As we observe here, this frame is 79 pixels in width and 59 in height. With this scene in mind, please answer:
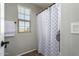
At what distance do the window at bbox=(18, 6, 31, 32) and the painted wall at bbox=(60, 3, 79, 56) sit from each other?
0.48 m

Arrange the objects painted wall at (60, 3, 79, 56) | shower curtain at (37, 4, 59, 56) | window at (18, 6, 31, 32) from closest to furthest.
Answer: painted wall at (60, 3, 79, 56) < window at (18, 6, 31, 32) < shower curtain at (37, 4, 59, 56)

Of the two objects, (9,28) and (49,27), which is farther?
(49,27)

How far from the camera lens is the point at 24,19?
1176mm

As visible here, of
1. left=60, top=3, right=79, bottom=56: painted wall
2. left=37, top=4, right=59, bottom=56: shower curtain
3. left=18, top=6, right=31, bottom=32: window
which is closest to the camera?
left=60, top=3, right=79, bottom=56: painted wall

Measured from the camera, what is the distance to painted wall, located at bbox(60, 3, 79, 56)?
1019mm

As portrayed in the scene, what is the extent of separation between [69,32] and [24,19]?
62cm

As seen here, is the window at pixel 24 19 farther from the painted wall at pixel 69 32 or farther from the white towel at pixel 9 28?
the painted wall at pixel 69 32

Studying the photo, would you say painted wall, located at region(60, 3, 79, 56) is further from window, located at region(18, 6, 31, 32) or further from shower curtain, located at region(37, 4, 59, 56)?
window, located at region(18, 6, 31, 32)

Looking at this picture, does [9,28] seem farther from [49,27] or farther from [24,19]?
[49,27]

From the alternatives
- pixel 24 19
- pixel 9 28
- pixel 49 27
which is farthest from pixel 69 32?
pixel 9 28

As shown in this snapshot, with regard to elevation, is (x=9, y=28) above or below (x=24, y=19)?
below

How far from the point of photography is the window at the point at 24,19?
1.15 m

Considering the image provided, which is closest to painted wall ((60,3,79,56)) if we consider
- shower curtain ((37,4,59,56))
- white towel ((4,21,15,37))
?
shower curtain ((37,4,59,56))

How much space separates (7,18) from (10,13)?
4.0 inches
